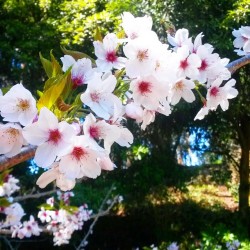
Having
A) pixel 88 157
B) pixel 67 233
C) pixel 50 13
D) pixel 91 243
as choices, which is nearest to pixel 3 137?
pixel 88 157

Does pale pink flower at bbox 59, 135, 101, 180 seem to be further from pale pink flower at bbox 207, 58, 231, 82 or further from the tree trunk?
the tree trunk

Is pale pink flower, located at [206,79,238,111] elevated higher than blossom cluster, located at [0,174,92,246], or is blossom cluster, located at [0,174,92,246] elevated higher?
pale pink flower, located at [206,79,238,111]

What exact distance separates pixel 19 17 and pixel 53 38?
34.8 inches

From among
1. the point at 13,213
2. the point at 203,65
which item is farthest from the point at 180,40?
the point at 13,213

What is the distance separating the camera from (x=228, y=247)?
4535 millimetres

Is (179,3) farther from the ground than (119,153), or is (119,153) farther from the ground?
(179,3)

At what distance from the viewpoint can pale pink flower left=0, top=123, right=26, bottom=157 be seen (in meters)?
0.50

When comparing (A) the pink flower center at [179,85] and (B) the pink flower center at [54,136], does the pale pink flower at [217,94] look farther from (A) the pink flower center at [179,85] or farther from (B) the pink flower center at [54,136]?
(B) the pink flower center at [54,136]

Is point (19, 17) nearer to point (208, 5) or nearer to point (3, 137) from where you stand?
point (208, 5)

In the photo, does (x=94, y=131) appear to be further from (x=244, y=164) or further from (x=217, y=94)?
(x=244, y=164)

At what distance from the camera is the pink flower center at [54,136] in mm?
491

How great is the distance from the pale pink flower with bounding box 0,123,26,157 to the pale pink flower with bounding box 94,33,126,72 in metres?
0.18

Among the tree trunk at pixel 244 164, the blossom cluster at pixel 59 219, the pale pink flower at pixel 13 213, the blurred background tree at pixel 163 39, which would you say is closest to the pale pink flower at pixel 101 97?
the pale pink flower at pixel 13 213

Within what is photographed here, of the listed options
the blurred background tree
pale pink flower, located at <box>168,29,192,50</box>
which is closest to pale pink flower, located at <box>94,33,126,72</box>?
pale pink flower, located at <box>168,29,192,50</box>
